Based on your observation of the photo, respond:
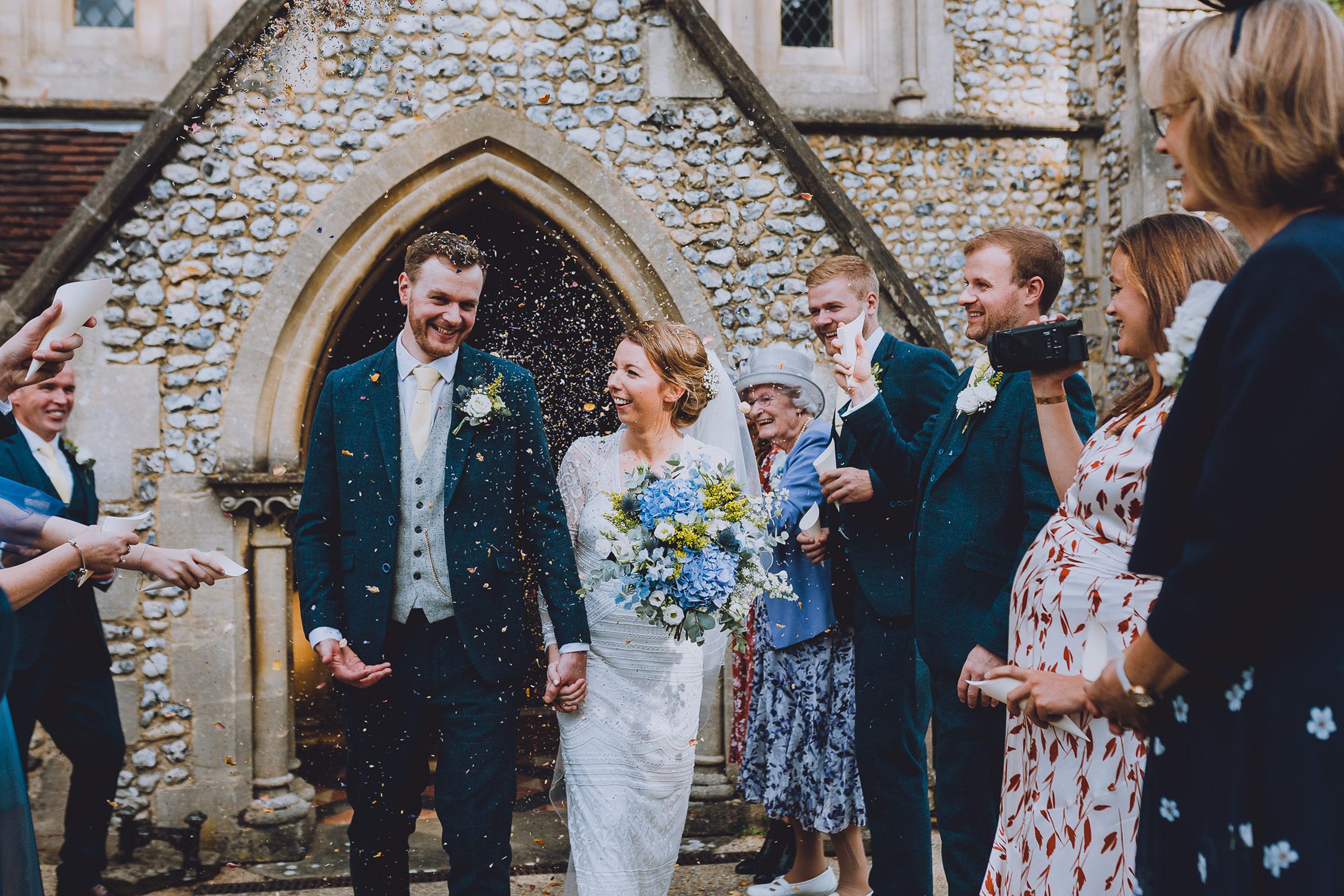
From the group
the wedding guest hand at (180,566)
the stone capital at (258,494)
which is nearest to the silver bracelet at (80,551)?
the wedding guest hand at (180,566)

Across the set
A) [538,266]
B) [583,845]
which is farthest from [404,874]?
[538,266]

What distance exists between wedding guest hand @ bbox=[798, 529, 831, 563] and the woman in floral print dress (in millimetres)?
1573

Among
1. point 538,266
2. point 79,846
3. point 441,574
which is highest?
point 538,266

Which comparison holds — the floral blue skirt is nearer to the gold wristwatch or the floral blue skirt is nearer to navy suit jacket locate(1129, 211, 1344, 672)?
the gold wristwatch

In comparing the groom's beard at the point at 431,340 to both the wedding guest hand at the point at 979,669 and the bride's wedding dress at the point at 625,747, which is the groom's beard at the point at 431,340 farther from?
the wedding guest hand at the point at 979,669

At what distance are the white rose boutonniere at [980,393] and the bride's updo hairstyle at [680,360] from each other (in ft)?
3.14

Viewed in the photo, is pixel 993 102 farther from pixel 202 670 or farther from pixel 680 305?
pixel 202 670

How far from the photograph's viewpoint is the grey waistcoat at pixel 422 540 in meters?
3.29

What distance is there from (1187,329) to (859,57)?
768 centimetres

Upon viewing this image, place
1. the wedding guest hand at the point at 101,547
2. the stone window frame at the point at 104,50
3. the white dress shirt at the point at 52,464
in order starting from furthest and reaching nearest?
the stone window frame at the point at 104,50, the white dress shirt at the point at 52,464, the wedding guest hand at the point at 101,547

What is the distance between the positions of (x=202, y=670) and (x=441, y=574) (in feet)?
8.56

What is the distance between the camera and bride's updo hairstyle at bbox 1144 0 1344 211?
1411 millimetres

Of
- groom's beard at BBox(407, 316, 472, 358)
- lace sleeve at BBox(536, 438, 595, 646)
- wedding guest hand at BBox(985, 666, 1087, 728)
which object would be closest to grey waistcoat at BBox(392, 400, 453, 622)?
groom's beard at BBox(407, 316, 472, 358)

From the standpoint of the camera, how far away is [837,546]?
424 centimetres
